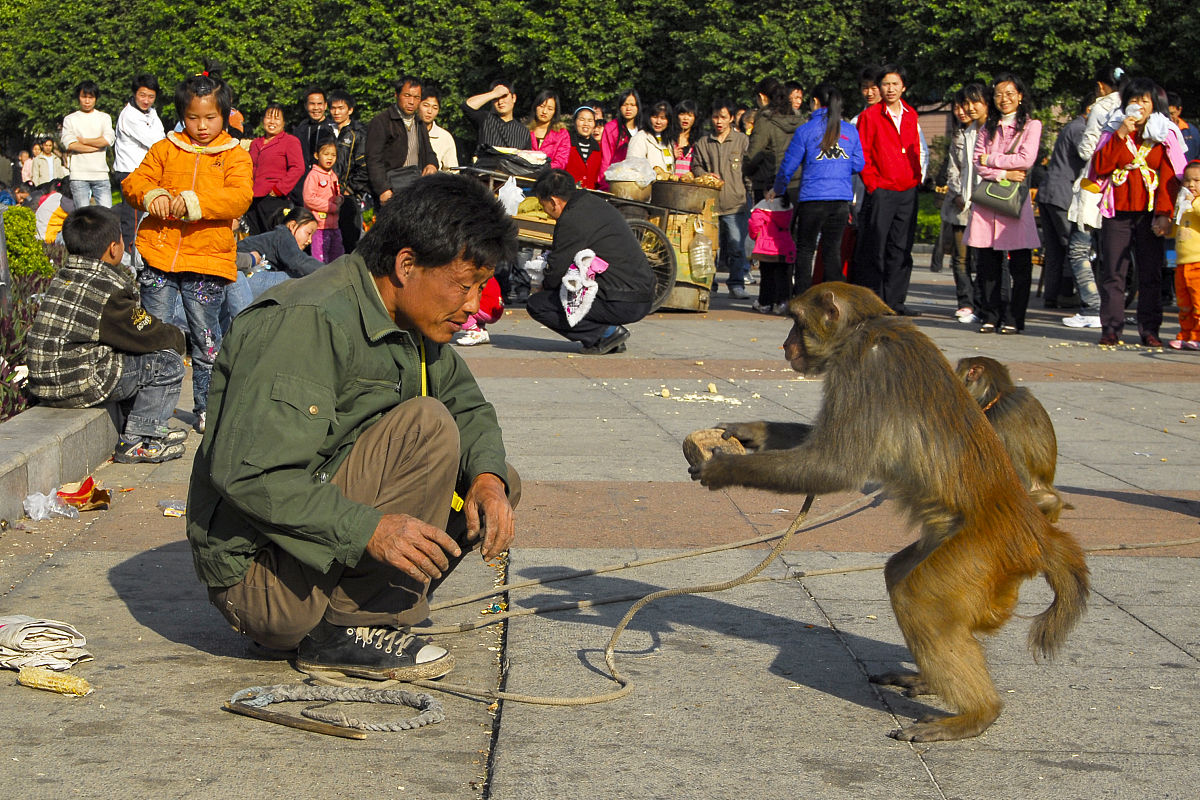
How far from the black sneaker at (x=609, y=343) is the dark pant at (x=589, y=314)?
46mm

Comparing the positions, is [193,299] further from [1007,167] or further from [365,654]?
[1007,167]

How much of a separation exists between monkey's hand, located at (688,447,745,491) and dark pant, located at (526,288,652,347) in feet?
22.3

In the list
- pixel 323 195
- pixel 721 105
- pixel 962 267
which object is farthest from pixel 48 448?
pixel 721 105

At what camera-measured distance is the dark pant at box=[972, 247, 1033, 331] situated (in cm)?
1177

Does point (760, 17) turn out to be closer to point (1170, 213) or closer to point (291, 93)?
point (291, 93)

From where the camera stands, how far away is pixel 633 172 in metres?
13.7

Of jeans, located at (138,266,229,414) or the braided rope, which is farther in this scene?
jeans, located at (138,266,229,414)

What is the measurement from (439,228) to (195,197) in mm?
3835

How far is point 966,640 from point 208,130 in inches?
210

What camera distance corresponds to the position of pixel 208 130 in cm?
720

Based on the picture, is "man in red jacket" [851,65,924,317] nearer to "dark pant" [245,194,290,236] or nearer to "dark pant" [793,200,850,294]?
"dark pant" [793,200,850,294]

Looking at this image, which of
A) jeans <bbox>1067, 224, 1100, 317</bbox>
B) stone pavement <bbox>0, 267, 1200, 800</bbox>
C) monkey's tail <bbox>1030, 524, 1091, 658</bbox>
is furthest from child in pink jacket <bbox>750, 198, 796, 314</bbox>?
monkey's tail <bbox>1030, 524, 1091, 658</bbox>

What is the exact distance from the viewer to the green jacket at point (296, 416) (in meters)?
3.29

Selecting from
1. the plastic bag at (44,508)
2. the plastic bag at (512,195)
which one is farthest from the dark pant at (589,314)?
the plastic bag at (44,508)
